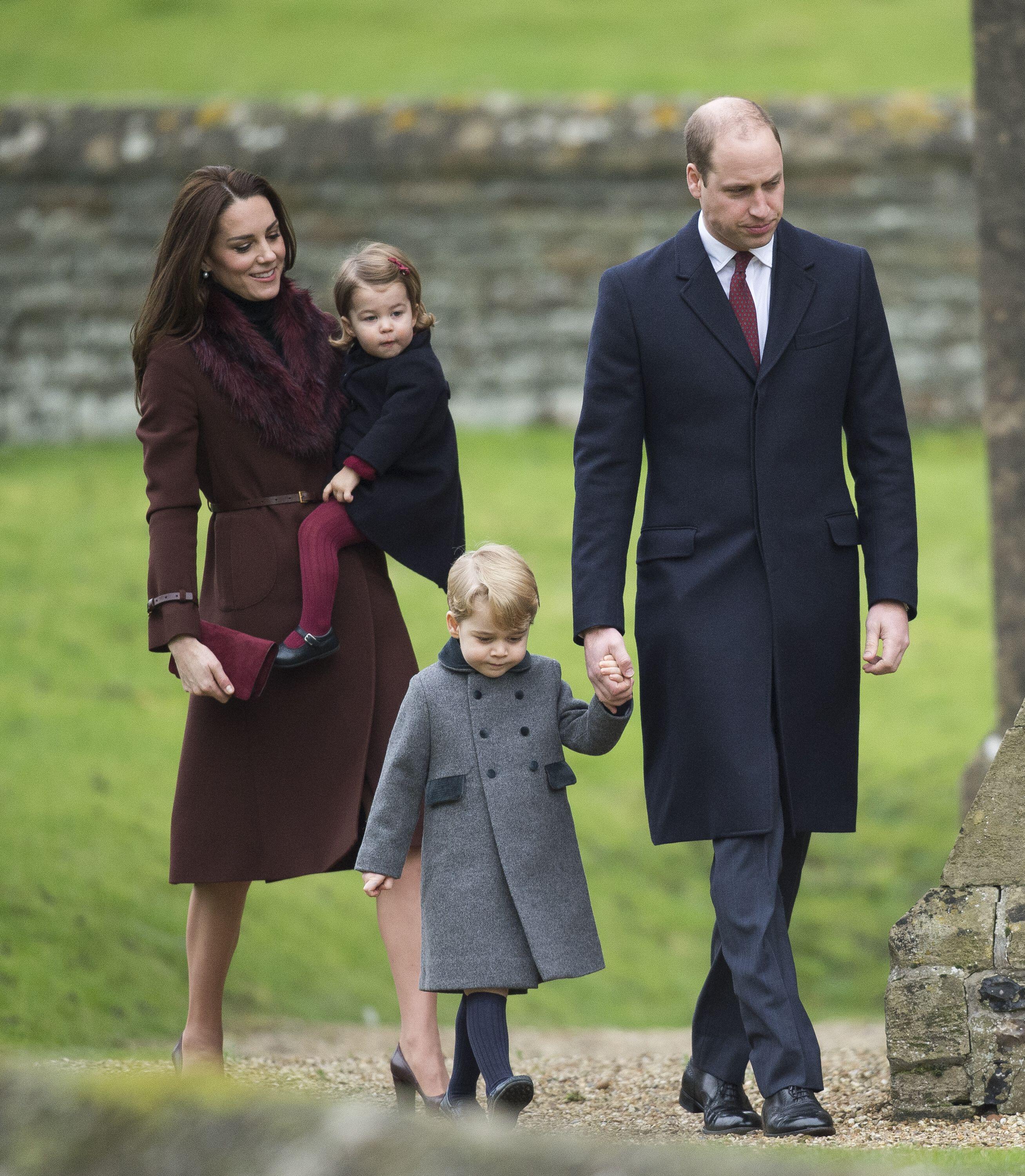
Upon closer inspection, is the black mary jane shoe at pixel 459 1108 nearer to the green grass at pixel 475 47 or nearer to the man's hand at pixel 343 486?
the man's hand at pixel 343 486

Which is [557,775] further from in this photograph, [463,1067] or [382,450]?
[382,450]

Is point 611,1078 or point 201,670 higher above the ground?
point 201,670

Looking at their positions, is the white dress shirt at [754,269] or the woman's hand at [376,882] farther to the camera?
the white dress shirt at [754,269]

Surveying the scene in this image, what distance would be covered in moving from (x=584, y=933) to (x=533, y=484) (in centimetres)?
665

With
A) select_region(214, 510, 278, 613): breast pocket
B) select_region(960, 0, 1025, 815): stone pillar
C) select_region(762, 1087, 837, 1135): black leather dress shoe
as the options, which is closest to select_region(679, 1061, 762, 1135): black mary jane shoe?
select_region(762, 1087, 837, 1135): black leather dress shoe

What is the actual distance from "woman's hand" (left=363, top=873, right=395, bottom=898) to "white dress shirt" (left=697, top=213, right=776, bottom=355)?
1435mm

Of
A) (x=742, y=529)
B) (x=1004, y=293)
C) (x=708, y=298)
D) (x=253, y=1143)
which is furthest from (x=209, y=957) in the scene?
(x=1004, y=293)

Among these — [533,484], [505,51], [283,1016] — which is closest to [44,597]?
[533,484]

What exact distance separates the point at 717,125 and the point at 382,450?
1.06 m

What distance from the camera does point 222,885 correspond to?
4336mm

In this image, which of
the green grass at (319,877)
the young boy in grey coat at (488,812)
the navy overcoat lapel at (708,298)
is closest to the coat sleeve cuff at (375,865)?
the young boy in grey coat at (488,812)

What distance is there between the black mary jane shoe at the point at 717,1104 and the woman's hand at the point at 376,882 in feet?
2.75

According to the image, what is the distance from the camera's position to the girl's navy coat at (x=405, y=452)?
4254mm

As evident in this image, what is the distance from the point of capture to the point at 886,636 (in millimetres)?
3967
